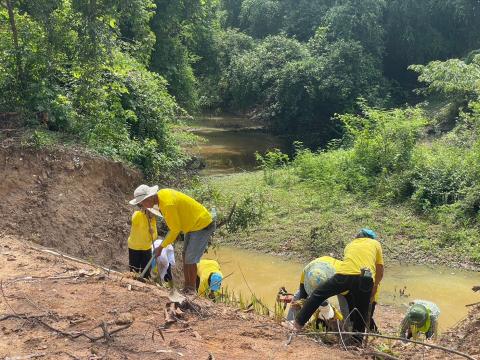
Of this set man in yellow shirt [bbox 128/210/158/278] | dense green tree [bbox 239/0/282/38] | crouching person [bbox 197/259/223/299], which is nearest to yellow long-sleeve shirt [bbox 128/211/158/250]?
man in yellow shirt [bbox 128/210/158/278]

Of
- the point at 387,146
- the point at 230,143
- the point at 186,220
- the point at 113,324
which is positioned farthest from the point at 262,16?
the point at 113,324

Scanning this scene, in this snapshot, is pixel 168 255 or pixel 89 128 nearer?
pixel 168 255

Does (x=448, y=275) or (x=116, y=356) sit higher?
(x=116, y=356)

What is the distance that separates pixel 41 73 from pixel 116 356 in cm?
782

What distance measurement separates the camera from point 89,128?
11.1 m

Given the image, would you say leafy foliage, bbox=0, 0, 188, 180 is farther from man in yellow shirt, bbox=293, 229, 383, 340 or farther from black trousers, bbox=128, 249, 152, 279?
man in yellow shirt, bbox=293, 229, 383, 340

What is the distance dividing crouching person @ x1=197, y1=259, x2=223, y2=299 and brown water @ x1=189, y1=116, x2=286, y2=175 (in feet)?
38.8

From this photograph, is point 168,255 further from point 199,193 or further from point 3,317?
point 199,193

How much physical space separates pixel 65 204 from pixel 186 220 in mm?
3751

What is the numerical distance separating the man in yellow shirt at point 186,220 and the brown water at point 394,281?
2.74m

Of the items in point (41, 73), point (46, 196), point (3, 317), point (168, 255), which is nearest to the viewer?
point (3, 317)

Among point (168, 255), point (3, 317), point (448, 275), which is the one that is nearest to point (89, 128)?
point (168, 255)

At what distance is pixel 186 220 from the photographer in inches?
249

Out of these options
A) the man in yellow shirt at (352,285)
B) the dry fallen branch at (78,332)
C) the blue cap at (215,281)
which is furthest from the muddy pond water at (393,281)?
the dry fallen branch at (78,332)
